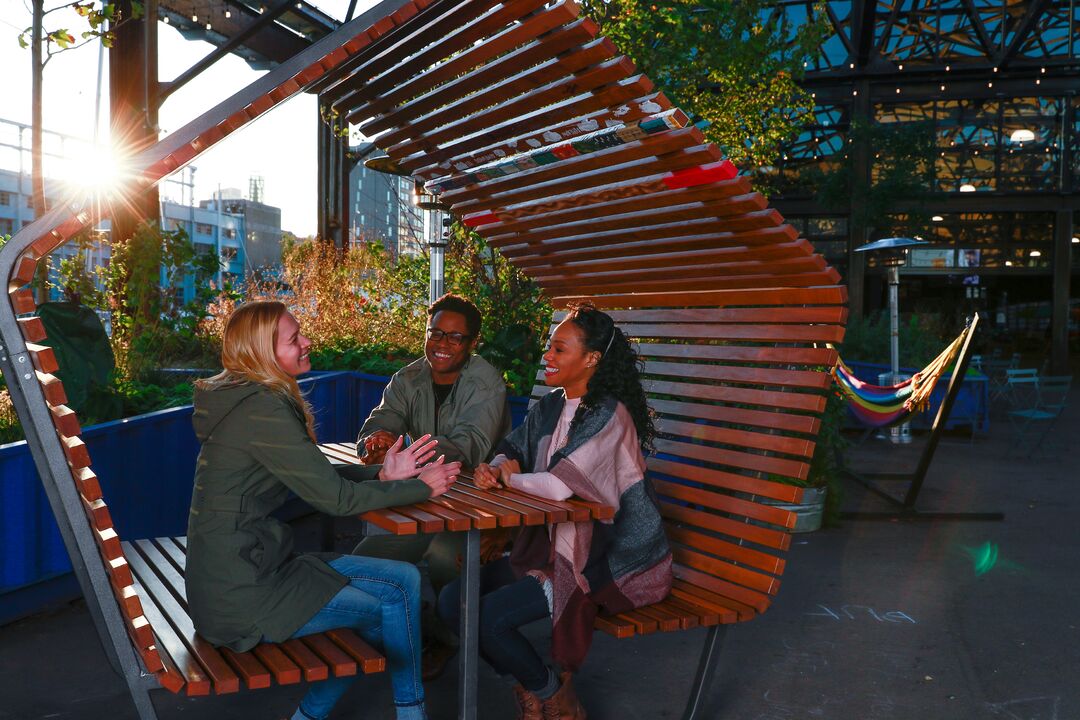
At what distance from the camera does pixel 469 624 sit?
3025 millimetres

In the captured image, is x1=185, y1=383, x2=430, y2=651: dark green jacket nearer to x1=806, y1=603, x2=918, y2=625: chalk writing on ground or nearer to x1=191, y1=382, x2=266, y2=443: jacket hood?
x1=191, y1=382, x2=266, y2=443: jacket hood

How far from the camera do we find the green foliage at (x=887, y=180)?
21.6 metres

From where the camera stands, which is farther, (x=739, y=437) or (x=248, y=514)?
(x=739, y=437)

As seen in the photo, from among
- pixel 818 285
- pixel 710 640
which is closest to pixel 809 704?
pixel 710 640

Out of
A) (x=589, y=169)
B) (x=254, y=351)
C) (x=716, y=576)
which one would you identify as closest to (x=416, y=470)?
(x=254, y=351)

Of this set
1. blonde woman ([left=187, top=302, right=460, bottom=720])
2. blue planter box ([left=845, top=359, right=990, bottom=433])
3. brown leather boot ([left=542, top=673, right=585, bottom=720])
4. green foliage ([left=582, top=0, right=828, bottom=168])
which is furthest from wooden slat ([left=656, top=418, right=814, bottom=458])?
blue planter box ([left=845, top=359, right=990, bottom=433])

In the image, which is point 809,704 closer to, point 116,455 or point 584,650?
point 584,650

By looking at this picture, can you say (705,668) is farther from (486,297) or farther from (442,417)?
(486,297)

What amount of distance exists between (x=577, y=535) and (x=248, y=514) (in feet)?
Answer: 3.27

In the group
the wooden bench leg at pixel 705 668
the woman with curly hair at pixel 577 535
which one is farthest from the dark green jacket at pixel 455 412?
the wooden bench leg at pixel 705 668

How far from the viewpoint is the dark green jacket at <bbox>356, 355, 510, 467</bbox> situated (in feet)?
13.5

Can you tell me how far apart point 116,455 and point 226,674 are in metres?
2.88

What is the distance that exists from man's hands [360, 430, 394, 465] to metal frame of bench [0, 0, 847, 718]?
0.80 metres

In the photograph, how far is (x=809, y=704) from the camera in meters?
3.76
